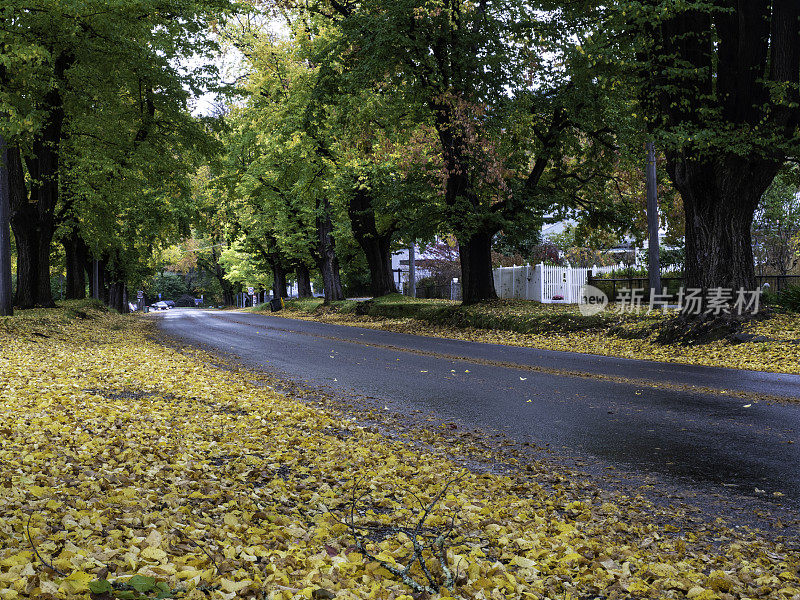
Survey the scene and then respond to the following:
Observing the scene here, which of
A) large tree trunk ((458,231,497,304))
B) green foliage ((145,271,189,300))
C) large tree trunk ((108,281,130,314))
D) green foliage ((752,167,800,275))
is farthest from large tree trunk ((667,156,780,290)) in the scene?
green foliage ((145,271,189,300))

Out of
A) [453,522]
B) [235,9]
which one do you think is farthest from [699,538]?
[235,9]

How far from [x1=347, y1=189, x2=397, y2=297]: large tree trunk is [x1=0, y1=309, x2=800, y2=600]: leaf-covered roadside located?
2465 cm

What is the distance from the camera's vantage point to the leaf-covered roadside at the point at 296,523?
9.89 feet

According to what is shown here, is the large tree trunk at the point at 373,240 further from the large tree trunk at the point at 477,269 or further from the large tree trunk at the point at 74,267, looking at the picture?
the large tree trunk at the point at 74,267

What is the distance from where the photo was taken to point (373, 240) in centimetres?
3147

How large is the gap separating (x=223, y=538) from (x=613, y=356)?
11.1 metres

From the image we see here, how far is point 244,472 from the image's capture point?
198 inches

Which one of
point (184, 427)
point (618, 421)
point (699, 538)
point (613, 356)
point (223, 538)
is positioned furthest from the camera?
point (613, 356)

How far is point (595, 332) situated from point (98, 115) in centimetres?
1546

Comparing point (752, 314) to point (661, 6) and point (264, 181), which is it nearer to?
point (661, 6)

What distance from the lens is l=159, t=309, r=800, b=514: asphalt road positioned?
537cm

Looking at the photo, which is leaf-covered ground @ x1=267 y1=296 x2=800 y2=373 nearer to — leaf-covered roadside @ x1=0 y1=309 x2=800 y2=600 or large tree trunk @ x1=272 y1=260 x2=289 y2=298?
leaf-covered roadside @ x1=0 y1=309 x2=800 y2=600

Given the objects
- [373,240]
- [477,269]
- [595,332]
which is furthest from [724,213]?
[373,240]

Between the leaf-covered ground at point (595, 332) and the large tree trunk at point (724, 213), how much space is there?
49.6 inches
